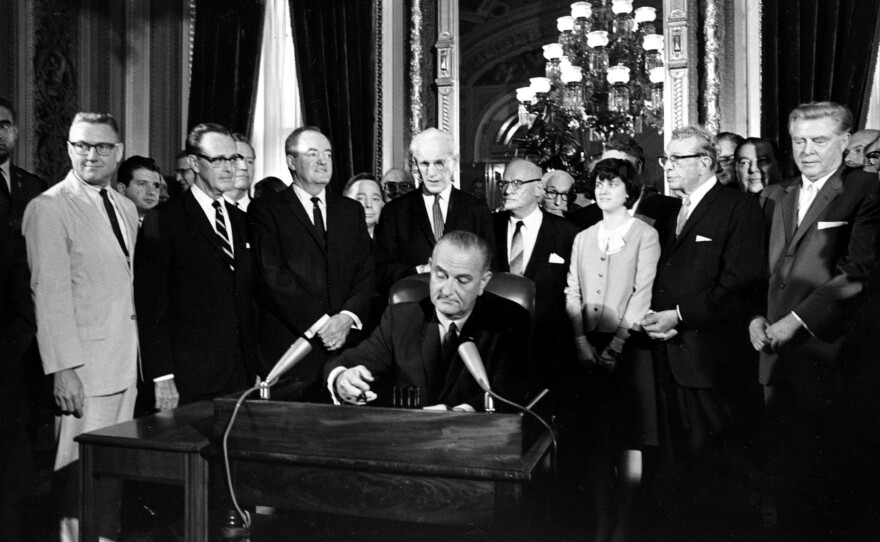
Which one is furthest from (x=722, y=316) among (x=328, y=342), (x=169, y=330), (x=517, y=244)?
(x=169, y=330)

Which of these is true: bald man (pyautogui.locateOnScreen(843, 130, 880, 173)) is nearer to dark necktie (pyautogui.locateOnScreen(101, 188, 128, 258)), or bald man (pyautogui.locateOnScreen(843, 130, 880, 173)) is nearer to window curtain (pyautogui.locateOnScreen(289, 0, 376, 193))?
dark necktie (pyautogui.locateOnScreen(101, 188, 128, 258))

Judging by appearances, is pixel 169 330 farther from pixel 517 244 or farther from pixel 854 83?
pixel 854 83

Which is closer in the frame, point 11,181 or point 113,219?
point 113,219

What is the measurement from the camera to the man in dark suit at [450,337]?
8.22ft

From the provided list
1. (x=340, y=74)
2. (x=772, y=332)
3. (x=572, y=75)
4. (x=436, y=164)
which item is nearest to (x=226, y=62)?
(x=340, y=74)

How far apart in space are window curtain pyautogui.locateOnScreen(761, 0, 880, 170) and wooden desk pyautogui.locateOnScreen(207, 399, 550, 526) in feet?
14.8

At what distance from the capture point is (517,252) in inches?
157

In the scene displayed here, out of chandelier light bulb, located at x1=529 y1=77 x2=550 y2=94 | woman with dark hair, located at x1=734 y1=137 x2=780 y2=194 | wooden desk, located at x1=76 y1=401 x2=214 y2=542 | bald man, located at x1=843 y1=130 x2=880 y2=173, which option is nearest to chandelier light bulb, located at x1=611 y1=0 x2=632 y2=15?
chandelier light bulb, located at x1=529 y1=77 x2=550 y2=94

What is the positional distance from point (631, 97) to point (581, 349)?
210 inches

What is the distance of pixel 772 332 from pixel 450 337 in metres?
1.40

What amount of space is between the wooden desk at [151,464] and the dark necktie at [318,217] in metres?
1.31

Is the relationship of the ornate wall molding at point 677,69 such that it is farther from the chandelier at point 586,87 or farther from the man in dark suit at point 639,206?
the chandelier at point 586,87

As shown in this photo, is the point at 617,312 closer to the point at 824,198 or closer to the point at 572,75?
the point at 824,198

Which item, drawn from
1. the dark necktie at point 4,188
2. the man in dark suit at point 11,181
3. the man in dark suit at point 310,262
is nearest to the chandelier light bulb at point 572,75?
the man in dark suit at point 310,262
